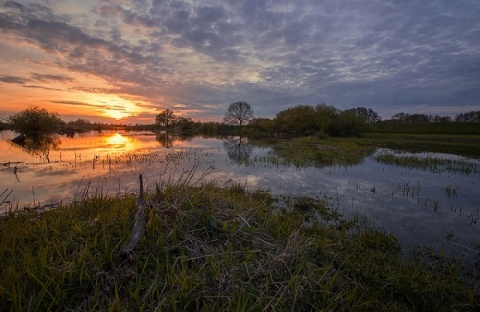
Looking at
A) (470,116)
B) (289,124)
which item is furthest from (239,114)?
(470,116)

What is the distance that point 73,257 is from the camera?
343 cm

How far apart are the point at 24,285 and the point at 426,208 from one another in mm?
12428

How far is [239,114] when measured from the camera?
318 feet

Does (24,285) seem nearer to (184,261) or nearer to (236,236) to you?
(184,261)

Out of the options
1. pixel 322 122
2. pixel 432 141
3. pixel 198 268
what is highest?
pixel 322 122

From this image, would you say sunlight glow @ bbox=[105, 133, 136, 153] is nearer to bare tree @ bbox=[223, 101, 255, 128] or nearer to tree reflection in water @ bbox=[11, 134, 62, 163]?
tree reflection in water @ bbox=[11, 134, 62, 163]

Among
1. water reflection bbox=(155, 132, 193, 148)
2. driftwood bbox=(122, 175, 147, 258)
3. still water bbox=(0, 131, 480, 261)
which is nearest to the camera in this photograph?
driftwood bbox=(122, 175, 147, 258)

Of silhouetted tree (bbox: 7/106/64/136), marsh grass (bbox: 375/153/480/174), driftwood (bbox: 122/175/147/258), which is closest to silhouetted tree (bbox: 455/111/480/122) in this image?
marsh grass (bbox: 375/153/480/174)

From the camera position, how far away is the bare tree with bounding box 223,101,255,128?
96.9 m

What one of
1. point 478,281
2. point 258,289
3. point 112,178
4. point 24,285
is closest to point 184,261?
point 258,289

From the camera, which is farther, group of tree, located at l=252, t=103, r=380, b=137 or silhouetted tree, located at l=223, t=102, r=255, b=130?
silhouetted tree, located at l=223, t=102, r=255, b=130

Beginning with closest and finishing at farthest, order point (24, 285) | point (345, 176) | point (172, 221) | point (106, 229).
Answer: point (24, 285), point (106, 229), point (172, 221), point (345, 176)

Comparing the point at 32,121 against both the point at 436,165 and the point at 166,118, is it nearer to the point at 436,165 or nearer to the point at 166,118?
the point at 436,165

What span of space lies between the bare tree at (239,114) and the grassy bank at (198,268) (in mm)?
92460
